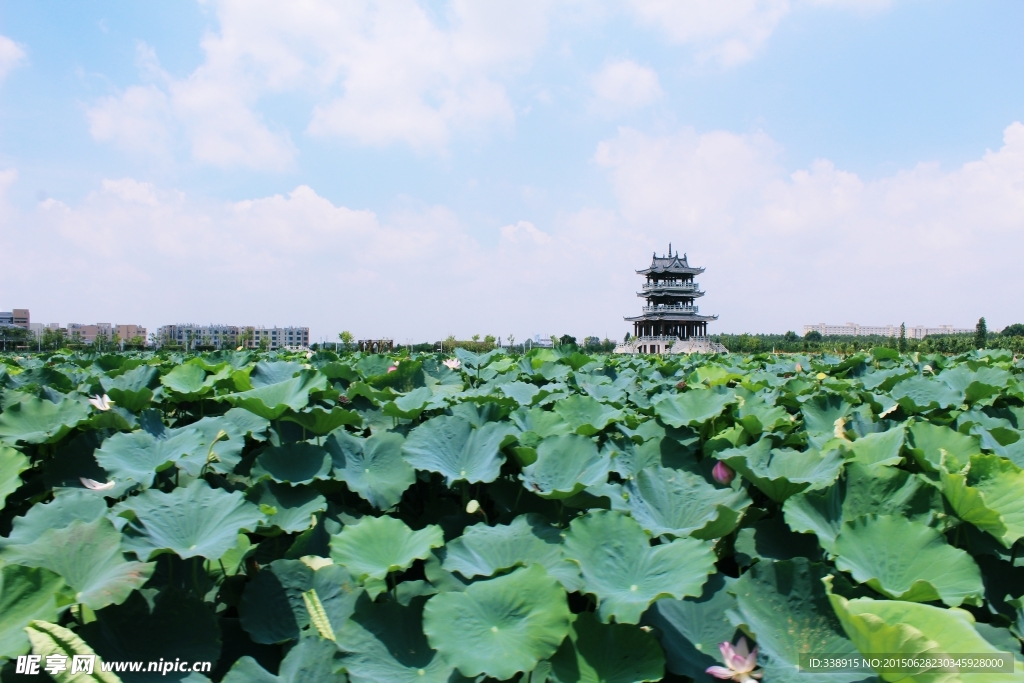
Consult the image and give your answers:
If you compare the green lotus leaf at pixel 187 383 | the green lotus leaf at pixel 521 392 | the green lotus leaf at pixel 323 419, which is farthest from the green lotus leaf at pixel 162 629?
the green lotus leaf at pixel 521 392

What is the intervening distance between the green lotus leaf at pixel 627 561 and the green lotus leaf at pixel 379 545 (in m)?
0.21

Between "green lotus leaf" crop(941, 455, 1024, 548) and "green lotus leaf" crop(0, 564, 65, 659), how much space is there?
1.24 metres

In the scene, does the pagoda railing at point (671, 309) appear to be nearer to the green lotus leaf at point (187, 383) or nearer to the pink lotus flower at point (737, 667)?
the green lotus leaf at point (187, 383)

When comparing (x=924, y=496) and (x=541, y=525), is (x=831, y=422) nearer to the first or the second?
(x=924, y=496)

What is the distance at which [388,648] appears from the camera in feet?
2.49

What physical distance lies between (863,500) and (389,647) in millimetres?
795

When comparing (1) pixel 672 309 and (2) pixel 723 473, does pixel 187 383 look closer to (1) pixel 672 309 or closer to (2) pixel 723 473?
(2) pixel 723 473

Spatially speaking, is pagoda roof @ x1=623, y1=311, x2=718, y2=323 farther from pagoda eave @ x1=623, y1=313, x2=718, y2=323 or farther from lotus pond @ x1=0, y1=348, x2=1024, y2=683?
lotus pond @ x1=0, y1=348, x2=1024, y2=683

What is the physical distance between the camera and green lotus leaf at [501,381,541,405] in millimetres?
1839

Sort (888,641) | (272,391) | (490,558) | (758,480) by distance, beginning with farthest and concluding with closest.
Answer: (272,391) < (758,480) < (490,558) < (888,641)

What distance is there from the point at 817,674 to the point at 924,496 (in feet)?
1.43

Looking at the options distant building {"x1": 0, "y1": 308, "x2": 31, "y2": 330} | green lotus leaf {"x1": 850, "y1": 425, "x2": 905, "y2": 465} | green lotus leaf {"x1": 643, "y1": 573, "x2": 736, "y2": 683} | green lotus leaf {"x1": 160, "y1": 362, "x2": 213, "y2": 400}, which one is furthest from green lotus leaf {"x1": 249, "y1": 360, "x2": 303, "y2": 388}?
distant building {"x1": 0, "y1": 308, "x2": 31, "y2": 330}

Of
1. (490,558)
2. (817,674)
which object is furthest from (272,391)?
(817,674)

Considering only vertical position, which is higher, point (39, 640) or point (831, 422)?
point (831, 422)
